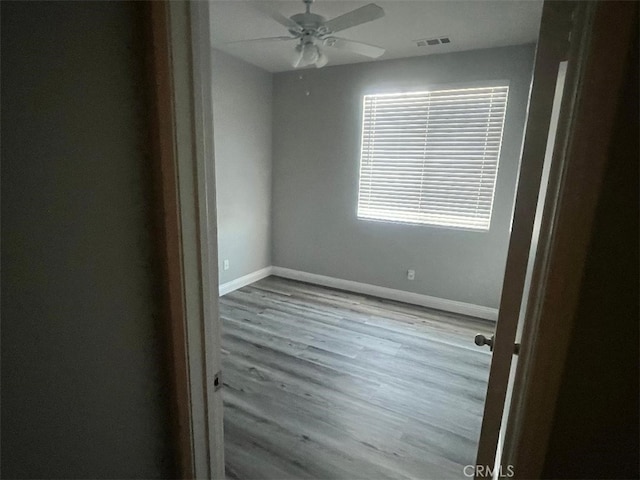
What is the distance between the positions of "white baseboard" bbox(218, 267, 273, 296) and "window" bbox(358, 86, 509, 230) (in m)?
1.64

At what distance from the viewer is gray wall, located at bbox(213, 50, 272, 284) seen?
11.8 ft

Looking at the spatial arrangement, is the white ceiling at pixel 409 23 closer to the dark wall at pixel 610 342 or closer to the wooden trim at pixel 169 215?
the wooden trim at pixel 169 215

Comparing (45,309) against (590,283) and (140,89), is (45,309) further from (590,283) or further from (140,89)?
(590,283)

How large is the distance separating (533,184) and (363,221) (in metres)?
3.23

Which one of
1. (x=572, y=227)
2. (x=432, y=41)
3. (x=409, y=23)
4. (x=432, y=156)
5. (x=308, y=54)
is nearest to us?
(x=572, y=227)

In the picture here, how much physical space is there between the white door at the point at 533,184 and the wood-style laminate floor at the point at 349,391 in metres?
0.98

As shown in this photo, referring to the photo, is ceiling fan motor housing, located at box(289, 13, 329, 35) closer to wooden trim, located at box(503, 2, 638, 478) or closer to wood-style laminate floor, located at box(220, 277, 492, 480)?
wooden trim, located at box(503, 2, 638, 478)

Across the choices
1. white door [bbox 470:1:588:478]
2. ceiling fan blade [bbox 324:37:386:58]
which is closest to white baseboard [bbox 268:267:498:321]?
ceiling fan blade [bbox 324:37:386:58]

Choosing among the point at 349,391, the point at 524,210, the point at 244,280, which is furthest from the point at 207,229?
the point at 244,280

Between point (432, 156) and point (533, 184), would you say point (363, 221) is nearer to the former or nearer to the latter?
point (432, 156)

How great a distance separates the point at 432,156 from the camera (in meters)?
3.49

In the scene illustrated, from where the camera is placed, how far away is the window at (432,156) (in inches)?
127

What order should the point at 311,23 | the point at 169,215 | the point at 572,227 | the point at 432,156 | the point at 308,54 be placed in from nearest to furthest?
the point at 572,227 → the point at 169,215 → the point at 311,23 → the point at 308,54 → the point at 432,156

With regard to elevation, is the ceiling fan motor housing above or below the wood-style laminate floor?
above
